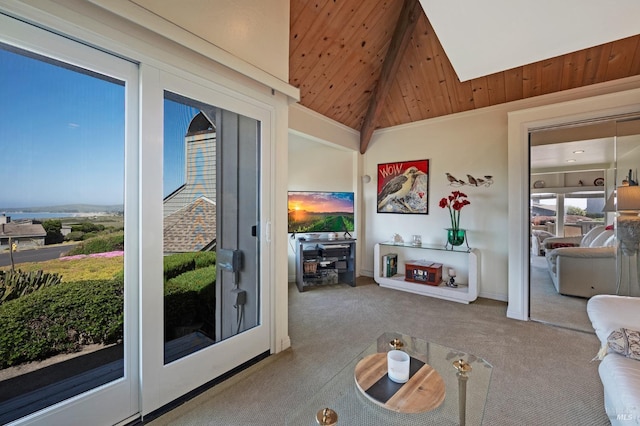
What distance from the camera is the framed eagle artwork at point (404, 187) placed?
4086mm

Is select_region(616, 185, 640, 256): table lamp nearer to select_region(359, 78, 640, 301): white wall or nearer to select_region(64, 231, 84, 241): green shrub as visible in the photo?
select_region(359, 78, 640, 301): white wall

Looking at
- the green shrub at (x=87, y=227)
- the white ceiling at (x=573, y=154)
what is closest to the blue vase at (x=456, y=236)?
the white ceiling at (x=573, y=154)

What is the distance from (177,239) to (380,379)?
1.48 metres

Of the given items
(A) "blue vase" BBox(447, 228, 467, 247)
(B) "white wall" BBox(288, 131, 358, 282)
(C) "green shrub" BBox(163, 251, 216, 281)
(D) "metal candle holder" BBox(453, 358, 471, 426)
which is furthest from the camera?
(B) "white wall" BBox(288, 131, 358, 282)

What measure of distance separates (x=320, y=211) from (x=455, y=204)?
1.89 metres

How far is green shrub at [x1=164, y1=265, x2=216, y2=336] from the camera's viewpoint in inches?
67.4

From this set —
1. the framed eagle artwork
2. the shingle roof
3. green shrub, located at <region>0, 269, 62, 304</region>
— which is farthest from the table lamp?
green shrub, located at <region>0, 269, 62, 304</region>

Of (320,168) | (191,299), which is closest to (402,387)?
(191,299)

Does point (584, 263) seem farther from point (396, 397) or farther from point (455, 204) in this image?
point (396, 397)

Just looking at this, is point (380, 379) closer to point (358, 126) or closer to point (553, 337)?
point (553, 337)

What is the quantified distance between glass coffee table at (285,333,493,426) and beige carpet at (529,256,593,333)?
6.69 feet

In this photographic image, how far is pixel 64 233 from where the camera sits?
1382 mm

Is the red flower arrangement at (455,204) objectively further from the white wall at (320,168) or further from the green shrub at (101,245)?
the green shrub at (101,245)

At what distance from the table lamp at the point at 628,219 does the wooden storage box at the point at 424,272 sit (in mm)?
1800
